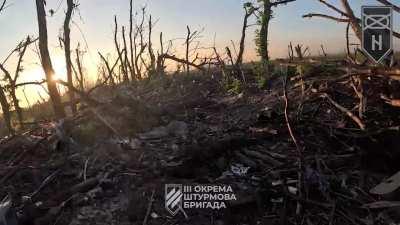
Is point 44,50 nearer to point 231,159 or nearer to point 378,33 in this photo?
point 231,159

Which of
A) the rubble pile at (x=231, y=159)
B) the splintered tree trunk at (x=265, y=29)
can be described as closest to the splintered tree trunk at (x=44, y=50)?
the splintered tree trunk at (x=265, y=29)

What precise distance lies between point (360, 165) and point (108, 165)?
3183mm

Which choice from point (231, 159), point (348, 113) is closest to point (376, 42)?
point (348, 113)

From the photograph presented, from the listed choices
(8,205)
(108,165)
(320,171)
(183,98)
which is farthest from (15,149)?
(320,171)

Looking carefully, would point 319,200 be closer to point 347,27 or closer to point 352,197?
point 352,197

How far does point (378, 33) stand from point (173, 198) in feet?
11.8

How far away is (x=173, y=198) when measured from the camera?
245 inches

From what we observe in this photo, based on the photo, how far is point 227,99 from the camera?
382 inches

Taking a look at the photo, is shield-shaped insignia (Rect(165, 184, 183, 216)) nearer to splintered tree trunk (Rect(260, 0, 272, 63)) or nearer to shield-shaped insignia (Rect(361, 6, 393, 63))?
shield-shaped insignia (Rect(361, 6, 393, 63))

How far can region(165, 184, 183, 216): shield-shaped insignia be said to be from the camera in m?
6.13

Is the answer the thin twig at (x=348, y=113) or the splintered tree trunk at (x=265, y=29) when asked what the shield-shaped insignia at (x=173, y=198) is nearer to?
the thin twig at (x=348, y=113)

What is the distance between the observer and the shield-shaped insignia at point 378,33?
7.26m

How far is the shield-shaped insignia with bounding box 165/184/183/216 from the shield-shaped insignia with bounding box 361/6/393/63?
10.5 ft

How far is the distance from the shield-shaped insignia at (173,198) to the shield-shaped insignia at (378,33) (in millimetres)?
3188
